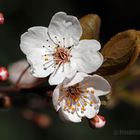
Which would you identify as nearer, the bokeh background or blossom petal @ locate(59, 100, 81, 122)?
blossom petal @ locate(59, 100, 81, 122)

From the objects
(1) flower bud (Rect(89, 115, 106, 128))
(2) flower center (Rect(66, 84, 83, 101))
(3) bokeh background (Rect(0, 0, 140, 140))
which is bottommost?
(3) bokeh background (Rect(0, 0, 140, 140))

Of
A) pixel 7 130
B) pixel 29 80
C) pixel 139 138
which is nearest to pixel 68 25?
pixel 29 80

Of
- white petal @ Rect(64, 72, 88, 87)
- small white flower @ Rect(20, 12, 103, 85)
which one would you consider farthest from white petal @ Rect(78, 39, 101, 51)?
white petal @ Rect(64, 72, 88, 87)

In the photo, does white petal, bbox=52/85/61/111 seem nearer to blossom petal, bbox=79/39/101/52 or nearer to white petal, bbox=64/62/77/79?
white petal, bbox=64/62/77/79

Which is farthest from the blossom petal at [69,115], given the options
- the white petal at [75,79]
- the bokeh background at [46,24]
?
the bokeh background at [46,24]

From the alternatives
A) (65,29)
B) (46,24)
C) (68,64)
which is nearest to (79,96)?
(68,64)

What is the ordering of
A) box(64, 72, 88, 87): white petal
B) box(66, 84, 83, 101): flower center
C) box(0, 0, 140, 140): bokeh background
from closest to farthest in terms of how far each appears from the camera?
box(64, 72, 88, 87): white petal < box(66, 84, 83, 101): flower center < box(0, 0, 140, 140): bokeh background

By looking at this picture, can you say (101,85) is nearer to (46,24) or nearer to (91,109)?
(91,109)
